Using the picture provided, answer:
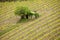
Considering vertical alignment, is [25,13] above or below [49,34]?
above

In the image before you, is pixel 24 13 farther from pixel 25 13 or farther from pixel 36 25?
pixel 36 25

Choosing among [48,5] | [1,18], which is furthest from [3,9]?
[48,5]

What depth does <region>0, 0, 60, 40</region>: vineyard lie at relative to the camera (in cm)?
1634

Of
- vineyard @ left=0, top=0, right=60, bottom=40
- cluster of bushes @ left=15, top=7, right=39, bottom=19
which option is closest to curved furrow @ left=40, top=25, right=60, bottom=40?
vineyard @ left=0, top=0, right=60, bottom=40

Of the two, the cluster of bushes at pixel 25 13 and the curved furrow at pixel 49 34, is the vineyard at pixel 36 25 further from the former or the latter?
the cluster of bushes at pixel 25 13

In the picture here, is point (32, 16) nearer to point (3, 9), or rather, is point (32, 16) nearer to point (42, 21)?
point (42, 21)

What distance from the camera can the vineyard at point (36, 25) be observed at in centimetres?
1634

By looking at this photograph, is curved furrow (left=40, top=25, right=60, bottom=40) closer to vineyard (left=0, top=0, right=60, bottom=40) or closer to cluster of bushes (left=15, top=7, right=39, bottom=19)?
vineyard (left=0, top=0, right=60, bottom=40)

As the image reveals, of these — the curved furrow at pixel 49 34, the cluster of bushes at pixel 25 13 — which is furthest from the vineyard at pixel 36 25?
the cluster of bushes at pixel 25 13

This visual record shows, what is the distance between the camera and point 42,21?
776 inches

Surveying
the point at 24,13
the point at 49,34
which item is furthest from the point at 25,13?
the point at 49,34

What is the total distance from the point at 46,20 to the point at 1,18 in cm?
747

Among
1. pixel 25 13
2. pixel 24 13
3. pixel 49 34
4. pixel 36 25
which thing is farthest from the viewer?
pixel 24 13

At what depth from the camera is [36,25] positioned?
62.2 ft
